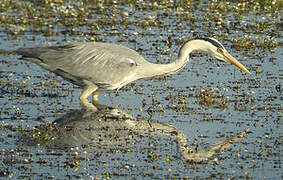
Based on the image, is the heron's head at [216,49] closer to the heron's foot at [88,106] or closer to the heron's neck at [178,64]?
the heron's neck at [178,64]

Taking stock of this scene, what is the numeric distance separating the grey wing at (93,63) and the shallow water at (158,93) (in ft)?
1.73

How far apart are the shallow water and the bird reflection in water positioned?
58mm

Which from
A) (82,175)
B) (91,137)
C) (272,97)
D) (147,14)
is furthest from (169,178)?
(147,14)

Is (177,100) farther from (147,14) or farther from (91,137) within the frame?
(147,14)

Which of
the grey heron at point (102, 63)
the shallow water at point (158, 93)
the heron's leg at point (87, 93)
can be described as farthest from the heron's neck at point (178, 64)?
the heron's leg at point (87, 93)

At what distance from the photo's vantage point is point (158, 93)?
13.2m

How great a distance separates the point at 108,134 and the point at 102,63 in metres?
2.04

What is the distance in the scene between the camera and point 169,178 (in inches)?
352

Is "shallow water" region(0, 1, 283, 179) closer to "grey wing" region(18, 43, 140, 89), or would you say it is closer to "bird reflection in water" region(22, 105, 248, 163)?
"bird reflection in water" region(22, 105, 248, 163)

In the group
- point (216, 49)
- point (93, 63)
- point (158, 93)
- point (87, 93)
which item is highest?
point (216, 49)

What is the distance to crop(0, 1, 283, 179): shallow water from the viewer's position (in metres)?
9.45

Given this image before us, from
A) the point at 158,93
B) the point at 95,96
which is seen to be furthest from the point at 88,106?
the point at 158,93

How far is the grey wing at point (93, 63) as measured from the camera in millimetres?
12297

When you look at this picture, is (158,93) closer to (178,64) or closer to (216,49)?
(178,64)
